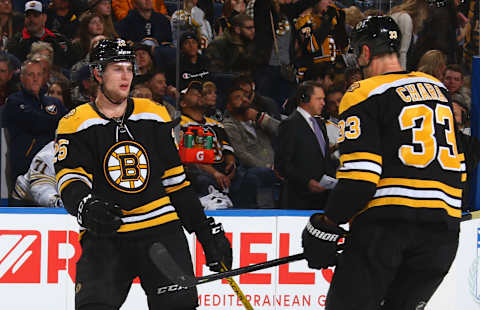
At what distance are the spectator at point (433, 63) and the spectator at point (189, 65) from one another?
1.46 m

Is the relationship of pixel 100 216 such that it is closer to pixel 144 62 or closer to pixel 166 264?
pixel 166 264

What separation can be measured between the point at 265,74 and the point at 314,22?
1.73 feet

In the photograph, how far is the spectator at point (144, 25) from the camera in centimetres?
462

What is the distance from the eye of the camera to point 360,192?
7.54 ft

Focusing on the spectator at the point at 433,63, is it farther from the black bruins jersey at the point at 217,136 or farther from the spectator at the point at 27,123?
the spectator at the point at 27,123

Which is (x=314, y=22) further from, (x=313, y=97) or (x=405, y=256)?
(x=405, y=256)

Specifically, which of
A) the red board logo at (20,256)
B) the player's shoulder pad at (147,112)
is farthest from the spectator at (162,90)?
the player's shoulder pad at (147,112)

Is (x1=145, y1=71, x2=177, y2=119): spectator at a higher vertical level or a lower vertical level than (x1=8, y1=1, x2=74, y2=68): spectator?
lower

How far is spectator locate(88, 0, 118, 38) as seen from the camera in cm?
458

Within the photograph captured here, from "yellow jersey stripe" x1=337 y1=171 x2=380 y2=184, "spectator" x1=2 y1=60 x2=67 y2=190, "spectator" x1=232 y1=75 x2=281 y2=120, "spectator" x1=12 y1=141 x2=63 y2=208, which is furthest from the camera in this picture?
"spectator" x1=232 y1=75 x2=281 y2=120

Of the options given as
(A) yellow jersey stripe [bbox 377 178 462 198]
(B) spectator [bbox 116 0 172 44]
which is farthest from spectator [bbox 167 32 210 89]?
(A) yellow jersey stripe [bbox 377 178 462 198]

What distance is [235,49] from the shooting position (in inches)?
188

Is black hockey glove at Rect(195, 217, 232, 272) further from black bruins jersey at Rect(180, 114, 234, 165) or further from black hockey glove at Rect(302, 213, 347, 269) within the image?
black bruins jersey at Rect(180, 114, 234, 165)

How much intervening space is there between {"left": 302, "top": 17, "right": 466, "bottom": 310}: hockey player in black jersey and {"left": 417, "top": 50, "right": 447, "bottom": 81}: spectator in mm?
2478
